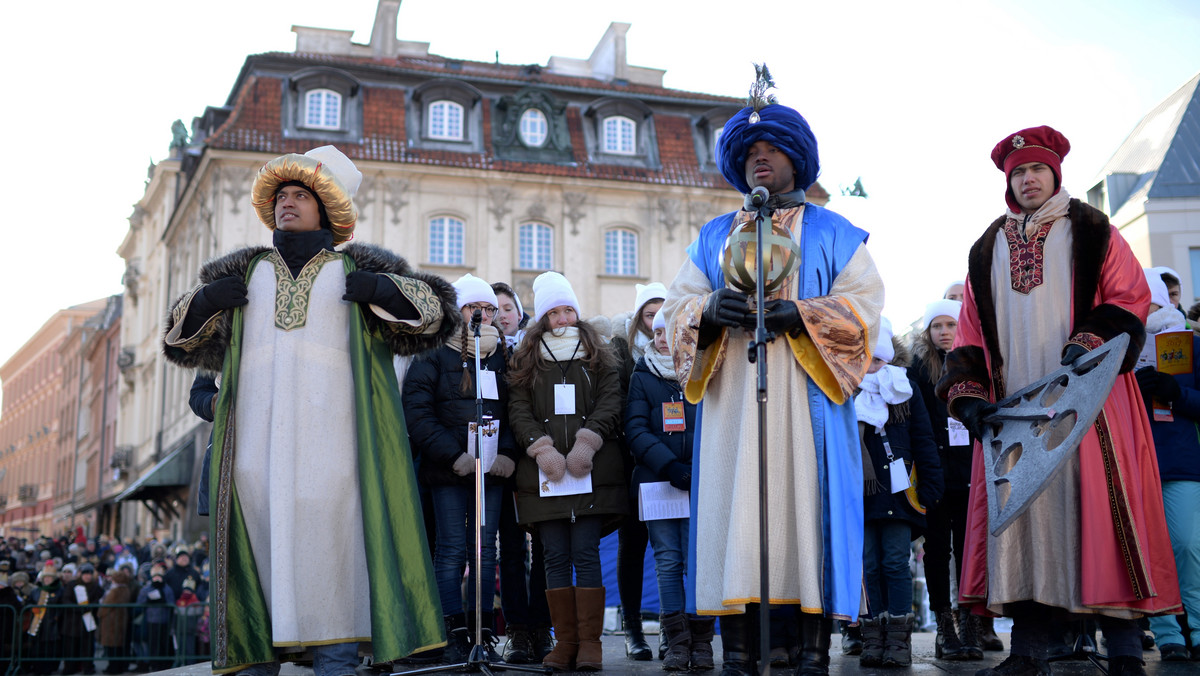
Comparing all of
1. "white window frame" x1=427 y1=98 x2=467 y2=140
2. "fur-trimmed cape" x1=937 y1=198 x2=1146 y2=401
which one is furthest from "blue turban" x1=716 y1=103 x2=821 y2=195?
"white window frame" x1=427 y1=98 x2=467 y2=140

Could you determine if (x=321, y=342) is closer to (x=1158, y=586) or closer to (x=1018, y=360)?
(x=1018, y=360)

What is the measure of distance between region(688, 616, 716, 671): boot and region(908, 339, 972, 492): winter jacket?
202 centimetres

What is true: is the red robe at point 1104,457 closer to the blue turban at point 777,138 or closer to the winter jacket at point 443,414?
the blue turban at point 777,138

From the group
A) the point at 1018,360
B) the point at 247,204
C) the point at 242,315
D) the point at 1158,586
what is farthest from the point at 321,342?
the point at 247,204

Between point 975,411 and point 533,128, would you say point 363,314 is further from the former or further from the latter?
point 533,128

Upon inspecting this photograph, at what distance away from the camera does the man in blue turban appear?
459cm

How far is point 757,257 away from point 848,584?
137cm

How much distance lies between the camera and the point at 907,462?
22.2 feet

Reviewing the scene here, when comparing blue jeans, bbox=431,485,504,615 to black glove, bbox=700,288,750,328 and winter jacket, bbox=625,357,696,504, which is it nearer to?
winter jacket, bbox=625,357,696,504

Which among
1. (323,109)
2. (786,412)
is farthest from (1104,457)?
(323,109)

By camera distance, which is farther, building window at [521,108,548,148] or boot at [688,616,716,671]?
building window at [521,108,548,148]

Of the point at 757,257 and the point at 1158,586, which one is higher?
the point at 757,257

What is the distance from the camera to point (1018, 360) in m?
5.20

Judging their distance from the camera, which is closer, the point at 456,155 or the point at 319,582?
the point at 319,582
